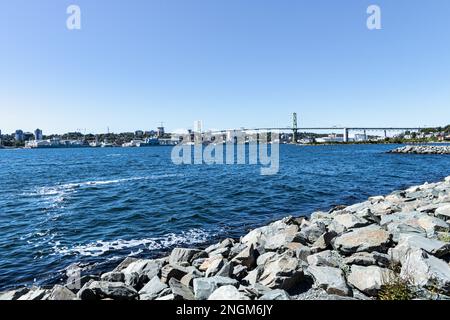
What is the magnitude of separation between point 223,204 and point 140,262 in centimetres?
1031

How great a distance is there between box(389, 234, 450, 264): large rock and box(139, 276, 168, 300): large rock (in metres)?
4.52

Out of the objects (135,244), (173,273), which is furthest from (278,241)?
(135,244)

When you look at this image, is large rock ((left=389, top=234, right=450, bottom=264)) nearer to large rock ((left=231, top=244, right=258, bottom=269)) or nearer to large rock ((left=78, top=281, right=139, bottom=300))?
large rock ((left=231, top=244, right=258, bottom=269))

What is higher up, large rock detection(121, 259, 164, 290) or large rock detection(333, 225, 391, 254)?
large rock detection(333, 225, 391, 254)

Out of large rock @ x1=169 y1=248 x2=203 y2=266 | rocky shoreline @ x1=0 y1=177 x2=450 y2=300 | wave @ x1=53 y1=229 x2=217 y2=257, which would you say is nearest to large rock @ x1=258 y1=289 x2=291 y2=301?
rocky shoreline @ x1=0 y1=177 x2=450 y2=300

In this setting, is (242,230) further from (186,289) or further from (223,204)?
(186,289)

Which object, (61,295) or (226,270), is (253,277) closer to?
(226,270)

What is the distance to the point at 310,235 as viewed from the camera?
28.3 feet

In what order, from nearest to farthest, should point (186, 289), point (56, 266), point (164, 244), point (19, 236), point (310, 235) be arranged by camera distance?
1. point (186, 289)
2. point (310, 235)
3. point (56, 266)
4. point (164, 244)
5. point (19, 236)

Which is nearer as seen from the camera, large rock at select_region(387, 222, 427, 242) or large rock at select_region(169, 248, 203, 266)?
large rock at select_region(387, 222, 427, 242)

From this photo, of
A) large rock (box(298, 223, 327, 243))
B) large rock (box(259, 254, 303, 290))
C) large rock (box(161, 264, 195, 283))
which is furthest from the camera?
large rock (box(298, 223, 327, 243))

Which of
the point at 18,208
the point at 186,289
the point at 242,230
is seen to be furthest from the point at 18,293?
the point at 18,208

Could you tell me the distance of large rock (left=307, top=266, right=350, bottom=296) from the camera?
5.01 meters

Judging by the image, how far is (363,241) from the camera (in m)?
6.71
